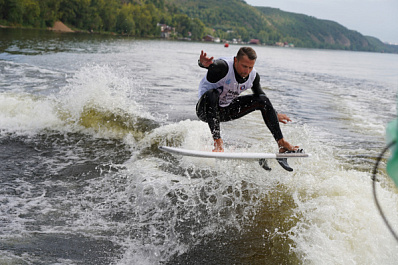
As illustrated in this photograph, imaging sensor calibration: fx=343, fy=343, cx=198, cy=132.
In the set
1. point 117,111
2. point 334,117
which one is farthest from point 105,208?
point 334,117

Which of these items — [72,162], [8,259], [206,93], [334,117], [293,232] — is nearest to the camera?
[8,259]

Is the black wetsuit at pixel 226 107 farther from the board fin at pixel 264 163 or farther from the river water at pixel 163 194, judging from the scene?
the river water at pixel 163 194

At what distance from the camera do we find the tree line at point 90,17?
253ft

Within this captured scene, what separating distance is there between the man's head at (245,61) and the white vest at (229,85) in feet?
0.52

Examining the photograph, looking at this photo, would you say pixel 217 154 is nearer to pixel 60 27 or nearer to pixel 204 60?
pixel 204 60

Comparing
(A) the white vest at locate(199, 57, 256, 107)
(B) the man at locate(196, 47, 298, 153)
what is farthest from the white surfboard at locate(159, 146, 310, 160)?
(A) the white vest at locate(199, 57, 256, 107)

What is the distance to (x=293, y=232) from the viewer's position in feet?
15.7

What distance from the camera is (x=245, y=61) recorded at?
5.84m

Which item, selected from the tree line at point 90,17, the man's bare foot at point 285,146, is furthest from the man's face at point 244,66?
the tree line at point 90,17

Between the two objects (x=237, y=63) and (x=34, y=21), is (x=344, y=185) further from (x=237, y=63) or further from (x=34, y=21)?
(x=34, y=21)

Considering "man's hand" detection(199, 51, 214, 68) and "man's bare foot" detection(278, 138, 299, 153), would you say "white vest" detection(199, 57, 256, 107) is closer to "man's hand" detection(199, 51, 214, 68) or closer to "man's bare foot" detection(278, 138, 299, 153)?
"man's hand" detection(199, 51, 214, 68)

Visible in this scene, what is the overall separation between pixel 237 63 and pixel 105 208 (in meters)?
3.25

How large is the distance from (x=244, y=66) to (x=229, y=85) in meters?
0.47

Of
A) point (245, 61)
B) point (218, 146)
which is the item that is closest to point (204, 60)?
point (245, 61)
